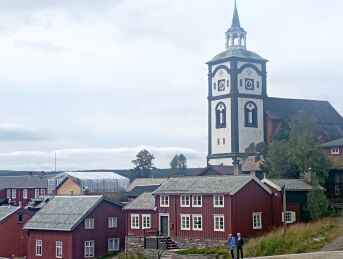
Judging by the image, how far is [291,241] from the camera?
46.7m

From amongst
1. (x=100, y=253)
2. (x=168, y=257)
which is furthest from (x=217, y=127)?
(x=168, y=257)

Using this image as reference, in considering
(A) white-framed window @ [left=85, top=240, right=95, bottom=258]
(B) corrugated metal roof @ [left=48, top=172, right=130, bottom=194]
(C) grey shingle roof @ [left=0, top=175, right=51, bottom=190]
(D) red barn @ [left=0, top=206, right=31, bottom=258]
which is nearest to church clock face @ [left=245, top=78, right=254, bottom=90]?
(B) corrugated metal roof @ [left=48, top=172, right=130, bottom=194]

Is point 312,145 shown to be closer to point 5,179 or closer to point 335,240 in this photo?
point 335,240

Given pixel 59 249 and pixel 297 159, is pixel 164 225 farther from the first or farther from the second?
pixel 297 159

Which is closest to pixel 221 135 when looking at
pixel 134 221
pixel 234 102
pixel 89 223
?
pixel 234 102

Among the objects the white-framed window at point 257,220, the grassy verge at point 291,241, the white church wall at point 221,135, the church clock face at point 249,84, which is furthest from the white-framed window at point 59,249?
the church clock face at point 249,84

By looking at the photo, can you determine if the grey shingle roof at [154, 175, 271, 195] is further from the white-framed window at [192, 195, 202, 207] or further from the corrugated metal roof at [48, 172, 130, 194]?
the corrugated metal roof at [48, 172, 130, 194]

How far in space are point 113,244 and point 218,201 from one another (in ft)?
47.2

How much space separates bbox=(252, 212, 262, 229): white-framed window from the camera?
53.2m

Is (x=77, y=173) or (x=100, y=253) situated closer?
(x=100, y=253)

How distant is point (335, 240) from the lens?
4625 cm

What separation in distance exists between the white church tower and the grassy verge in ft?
149

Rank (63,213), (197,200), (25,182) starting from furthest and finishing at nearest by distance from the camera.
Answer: (25,182), (63,213), (197,200)

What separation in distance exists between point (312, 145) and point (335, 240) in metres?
19.8
